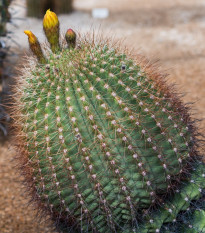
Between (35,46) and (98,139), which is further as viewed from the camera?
(35,46)

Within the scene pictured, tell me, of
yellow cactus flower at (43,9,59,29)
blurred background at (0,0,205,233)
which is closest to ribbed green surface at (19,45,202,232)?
yellow cactus flower at (43,9,59,29)

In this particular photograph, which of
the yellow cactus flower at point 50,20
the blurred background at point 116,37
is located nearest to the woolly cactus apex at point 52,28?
the yellow cactus flower at point 50,20

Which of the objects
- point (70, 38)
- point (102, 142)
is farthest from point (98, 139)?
point (70, 38)

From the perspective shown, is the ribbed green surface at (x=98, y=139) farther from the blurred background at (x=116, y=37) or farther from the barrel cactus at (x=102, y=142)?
the blurred background at (x=116, y=37)

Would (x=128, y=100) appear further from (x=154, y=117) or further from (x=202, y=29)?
(x=202, y=29)

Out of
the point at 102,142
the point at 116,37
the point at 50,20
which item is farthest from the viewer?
the point at 116,37

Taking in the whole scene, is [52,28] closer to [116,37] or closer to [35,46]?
[35,46]
